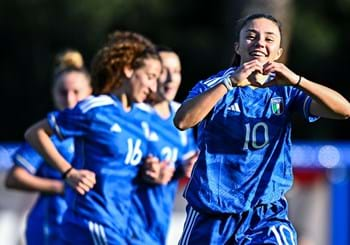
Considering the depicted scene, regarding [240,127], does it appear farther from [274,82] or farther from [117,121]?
[117,121]

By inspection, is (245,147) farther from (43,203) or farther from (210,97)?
(43,203)

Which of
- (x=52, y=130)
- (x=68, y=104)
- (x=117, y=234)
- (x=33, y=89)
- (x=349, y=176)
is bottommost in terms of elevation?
(x=117, y=234)

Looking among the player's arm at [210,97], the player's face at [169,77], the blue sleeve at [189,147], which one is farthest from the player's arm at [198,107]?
the player's face at [169,77]

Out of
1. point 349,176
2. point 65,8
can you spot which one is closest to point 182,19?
point 65,8

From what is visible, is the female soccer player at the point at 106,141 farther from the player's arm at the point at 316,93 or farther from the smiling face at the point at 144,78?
the player's arm at the point at 316,93

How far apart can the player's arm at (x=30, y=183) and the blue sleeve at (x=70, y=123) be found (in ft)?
3.42

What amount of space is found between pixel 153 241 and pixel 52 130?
0.89 m

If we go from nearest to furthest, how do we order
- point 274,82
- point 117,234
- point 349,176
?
point 274,82 → point 117,234 → point 349,176

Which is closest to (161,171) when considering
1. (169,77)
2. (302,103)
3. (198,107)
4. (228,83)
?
(169,77)

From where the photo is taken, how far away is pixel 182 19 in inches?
877

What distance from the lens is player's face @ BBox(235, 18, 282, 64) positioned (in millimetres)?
7219

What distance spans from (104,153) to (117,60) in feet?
1.83

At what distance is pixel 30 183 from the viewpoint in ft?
31.7

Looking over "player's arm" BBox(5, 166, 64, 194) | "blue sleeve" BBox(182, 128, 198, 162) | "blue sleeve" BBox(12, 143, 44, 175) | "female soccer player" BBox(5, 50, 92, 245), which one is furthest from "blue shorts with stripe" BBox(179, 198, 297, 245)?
"blue sleeve" BBox(12, 143, 44, 175)
